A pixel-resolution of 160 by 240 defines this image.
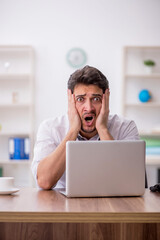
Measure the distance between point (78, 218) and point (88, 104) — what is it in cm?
103

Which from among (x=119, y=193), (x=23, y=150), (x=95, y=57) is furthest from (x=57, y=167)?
(x=95, y=57)

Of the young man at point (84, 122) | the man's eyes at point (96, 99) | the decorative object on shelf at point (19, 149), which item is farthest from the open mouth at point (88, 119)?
the decorative object on shelf at point (19, 149)

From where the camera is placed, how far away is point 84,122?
2277 millimetres

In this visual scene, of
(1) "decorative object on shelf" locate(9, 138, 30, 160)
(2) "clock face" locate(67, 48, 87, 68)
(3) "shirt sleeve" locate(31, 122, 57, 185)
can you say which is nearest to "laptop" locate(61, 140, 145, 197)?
(3) "shirt sleeve" locate(31, 122, 57, 185)

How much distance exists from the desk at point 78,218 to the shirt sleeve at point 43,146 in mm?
463

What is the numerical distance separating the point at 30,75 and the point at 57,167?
314 cm

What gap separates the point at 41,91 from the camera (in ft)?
17.0

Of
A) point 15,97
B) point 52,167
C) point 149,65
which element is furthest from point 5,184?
point 149,65

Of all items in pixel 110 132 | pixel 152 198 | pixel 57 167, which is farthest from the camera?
pixel 110 132

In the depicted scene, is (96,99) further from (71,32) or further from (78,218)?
(71,32)

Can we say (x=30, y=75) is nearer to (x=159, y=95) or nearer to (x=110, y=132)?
(x=159, y=95)

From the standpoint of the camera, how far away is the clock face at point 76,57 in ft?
16.9

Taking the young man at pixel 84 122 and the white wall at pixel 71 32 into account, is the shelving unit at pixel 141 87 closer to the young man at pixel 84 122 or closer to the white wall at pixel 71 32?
the white wall at pixel 71 32

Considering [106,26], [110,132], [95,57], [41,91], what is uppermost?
[106,26]
